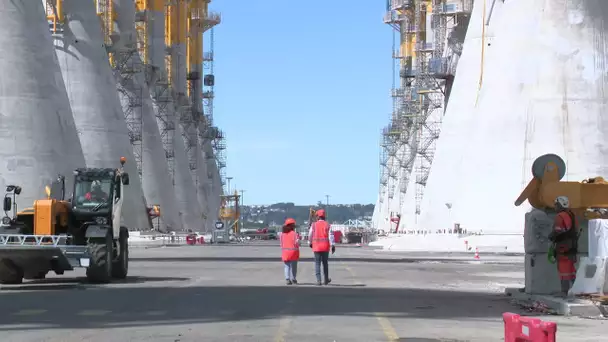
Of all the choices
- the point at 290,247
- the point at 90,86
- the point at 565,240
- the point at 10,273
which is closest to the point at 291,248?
the point at 290,247

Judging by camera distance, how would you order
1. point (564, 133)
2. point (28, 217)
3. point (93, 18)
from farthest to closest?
point (93, 18) < point (564, 133) < point (28, 217)

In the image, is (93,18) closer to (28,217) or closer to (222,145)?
(28,217)

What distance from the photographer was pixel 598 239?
1756 cm

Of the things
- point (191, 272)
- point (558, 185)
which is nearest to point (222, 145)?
point (191, 272)

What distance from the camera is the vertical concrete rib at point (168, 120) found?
99.9m

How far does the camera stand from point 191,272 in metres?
29.6

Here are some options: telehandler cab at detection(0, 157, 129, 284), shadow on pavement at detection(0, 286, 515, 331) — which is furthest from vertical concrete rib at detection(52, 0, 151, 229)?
shadow on pavement at detection(0, 286, 515, 331)

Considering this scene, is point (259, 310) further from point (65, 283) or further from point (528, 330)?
point (65, 283)

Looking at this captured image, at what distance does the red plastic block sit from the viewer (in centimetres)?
956

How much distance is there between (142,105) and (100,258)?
59654mm

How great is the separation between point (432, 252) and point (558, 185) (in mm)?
35841

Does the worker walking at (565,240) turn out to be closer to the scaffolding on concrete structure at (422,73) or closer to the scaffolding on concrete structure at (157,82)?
the scaffolding on concrete structure at (422,73)

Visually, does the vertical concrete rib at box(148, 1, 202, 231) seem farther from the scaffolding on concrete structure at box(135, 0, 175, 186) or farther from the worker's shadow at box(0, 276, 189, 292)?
the worker's shadow at box(0, 276, 189, 292)

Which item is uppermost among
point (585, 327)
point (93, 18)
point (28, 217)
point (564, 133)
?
point (93, 18)
